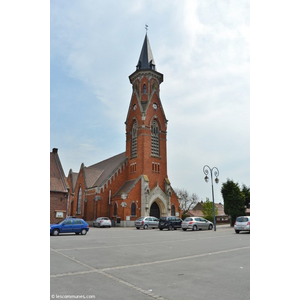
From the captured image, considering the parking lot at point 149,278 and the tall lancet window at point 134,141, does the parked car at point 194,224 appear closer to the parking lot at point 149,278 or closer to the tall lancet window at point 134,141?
the parking lot at point 149,278

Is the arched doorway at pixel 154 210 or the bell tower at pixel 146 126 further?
the bell tower at pixel 146 126

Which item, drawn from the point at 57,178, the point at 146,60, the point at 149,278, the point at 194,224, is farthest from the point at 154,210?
the point at 149,278

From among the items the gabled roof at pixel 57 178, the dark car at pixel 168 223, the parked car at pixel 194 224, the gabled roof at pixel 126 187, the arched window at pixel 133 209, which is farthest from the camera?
the gabled roof at pixel 126 187

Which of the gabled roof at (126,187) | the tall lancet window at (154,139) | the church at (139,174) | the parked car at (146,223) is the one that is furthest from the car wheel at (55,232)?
the tall lancet window at (154,139)

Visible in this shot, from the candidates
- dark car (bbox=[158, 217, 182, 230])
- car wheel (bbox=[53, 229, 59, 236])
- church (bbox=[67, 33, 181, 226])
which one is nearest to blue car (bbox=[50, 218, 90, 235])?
car wheel (bbox=[53, 229, 59, 236])

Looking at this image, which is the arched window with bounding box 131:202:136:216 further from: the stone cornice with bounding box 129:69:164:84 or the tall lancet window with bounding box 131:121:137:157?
the stone cornice with bounding box 129:69:164:84

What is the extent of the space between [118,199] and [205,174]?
15317 mm

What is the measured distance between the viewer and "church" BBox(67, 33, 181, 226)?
39.8 m

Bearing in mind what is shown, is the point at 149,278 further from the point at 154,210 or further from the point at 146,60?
the point at 146,60

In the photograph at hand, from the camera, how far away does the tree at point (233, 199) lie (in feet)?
112
